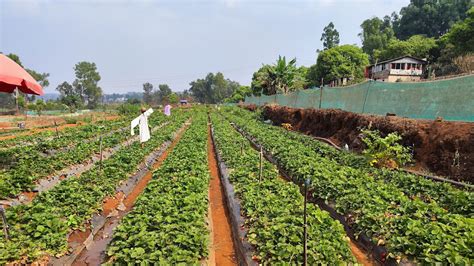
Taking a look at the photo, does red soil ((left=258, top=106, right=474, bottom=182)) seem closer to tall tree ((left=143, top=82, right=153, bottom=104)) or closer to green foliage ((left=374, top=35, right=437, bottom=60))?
green foliage ((left=374, top=35, right=437, bottom=60))

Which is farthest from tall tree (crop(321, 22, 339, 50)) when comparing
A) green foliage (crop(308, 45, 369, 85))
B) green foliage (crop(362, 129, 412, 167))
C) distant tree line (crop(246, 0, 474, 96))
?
green foliage (crop(362, 129, 412, 167))

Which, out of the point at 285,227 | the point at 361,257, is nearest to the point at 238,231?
the point at 285,227

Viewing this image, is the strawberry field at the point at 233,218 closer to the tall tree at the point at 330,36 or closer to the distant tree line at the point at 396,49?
the distant tree line at the point at 396,49

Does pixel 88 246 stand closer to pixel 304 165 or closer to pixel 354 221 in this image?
pixel 354 221

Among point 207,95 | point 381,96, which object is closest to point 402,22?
point 207,95

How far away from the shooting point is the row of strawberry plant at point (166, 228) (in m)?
3.91

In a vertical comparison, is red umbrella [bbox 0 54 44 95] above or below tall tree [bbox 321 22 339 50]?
below

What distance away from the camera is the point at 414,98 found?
10.6 m

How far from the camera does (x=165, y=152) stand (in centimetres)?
1355

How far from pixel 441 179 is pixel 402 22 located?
7974cm

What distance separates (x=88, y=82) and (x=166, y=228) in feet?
308

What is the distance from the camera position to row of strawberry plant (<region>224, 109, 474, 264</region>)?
12.9 ft

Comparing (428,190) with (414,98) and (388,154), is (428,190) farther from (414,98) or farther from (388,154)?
(414,98)

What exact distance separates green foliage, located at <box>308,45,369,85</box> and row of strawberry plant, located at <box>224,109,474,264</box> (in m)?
46.8
